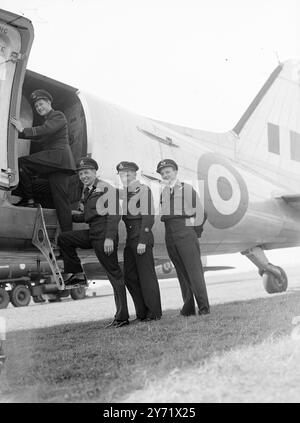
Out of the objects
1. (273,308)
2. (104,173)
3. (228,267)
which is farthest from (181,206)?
(228,267)

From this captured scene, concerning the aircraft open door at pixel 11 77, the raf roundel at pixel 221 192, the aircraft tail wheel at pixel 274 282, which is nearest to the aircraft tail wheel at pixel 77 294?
the aircraft tail wheel at pixel 274 282

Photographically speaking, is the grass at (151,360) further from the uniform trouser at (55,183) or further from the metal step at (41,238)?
the uniform trouser at (55,183)

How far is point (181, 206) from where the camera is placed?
542cm

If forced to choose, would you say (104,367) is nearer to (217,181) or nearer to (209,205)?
(209,205)

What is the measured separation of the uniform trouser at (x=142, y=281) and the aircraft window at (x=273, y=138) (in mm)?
6194

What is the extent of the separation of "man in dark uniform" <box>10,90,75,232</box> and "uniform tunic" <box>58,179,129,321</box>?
0.73 ft

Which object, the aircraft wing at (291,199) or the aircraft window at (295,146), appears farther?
the aircraft window at (295,146)

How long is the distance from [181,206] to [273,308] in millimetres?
1718

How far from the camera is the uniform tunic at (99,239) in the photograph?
5000mm

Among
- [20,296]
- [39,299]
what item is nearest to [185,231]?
[20,296]

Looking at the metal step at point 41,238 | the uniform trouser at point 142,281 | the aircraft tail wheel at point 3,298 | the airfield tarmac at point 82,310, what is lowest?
the aircraft tail wheel at point 3,298

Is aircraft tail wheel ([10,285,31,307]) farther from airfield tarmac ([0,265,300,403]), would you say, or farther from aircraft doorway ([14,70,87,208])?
airfield tarmac ([0,265,300,403])

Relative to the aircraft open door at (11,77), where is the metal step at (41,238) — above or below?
below
